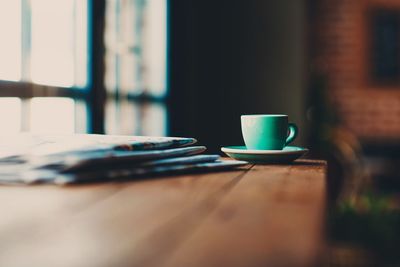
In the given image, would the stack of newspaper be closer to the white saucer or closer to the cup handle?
the white saucer

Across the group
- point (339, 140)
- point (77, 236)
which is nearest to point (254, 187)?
point (77, 236)

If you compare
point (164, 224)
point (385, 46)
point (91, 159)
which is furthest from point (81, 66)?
point (385, 46)

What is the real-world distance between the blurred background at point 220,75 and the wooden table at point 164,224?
1.07 m

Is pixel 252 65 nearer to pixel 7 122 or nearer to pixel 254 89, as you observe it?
pixel 254 89

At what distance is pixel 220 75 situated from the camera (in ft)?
11.0

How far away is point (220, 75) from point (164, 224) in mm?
2888

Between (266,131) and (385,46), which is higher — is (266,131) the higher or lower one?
the lower one

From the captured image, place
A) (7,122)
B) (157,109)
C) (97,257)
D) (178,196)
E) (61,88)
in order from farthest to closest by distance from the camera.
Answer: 1. (157,109)
2. (61,88)
3. (7,122)
4. (178,196)
5. (97,257)

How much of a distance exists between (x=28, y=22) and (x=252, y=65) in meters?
1.90

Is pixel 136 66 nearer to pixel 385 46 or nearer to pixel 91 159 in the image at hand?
pixel 91 159

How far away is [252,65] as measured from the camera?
3482mm

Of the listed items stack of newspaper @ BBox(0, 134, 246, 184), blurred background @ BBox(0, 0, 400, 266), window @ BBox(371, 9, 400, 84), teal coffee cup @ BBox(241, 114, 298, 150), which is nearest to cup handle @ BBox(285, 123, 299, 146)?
teal coffee cup @ BBox(241, 114, 298, 150)

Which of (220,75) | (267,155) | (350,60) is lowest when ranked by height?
(267,155)

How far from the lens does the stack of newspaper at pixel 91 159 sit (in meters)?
0.78
